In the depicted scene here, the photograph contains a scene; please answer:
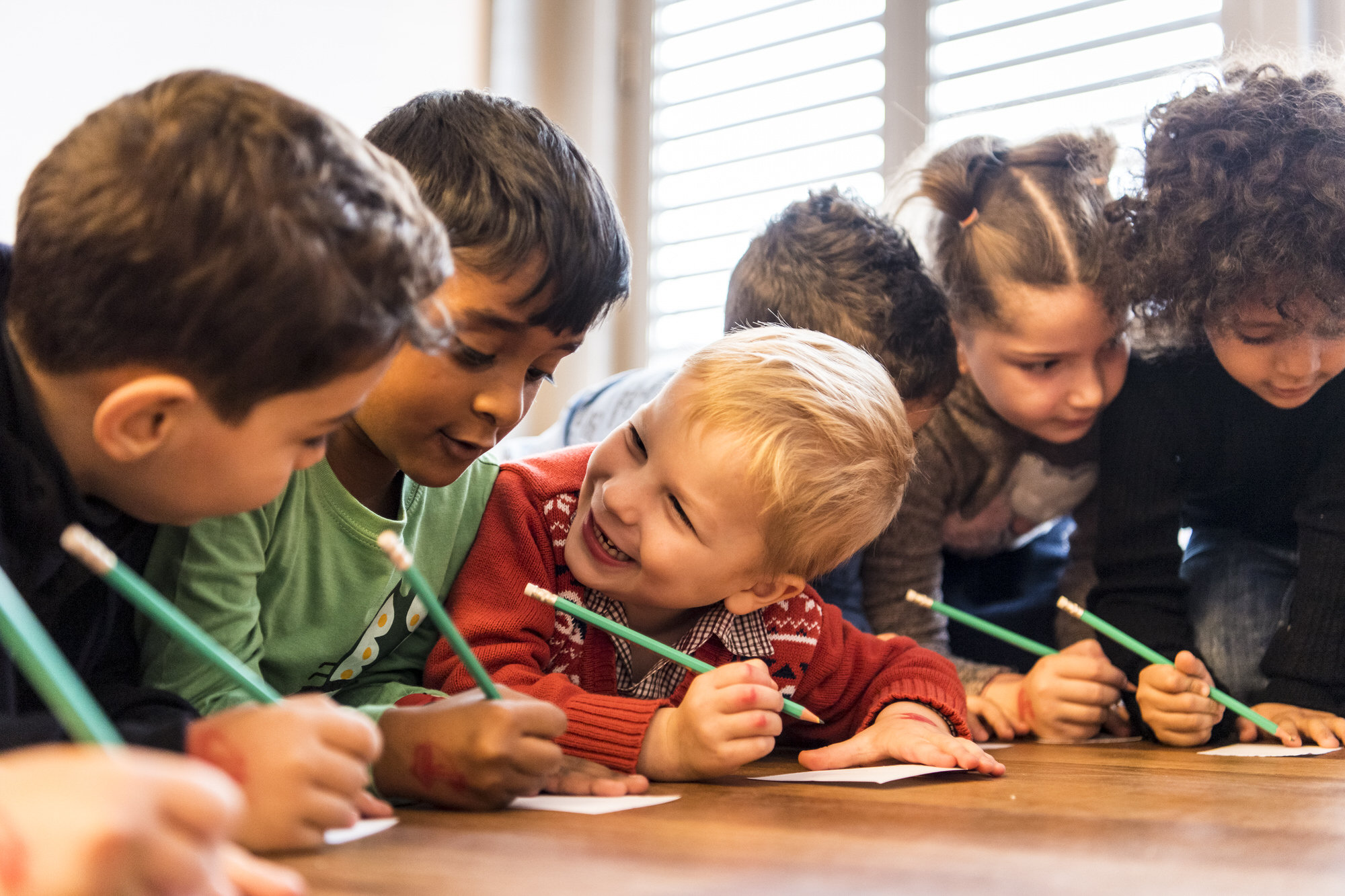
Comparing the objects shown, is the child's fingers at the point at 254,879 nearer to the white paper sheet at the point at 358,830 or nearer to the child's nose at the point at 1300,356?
the white paper sheet at the point at 358,830

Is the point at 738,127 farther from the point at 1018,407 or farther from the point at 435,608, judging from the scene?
the point at 435,608

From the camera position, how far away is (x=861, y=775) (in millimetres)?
904

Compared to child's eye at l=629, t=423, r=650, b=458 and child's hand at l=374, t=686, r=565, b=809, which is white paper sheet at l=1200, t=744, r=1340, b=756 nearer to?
child's eye at l=629, t=423, r=650, b=458

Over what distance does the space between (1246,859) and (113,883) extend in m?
0.55

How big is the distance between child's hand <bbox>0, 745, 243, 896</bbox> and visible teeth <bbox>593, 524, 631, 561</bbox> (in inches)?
24.7

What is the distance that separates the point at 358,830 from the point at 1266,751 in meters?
0.93

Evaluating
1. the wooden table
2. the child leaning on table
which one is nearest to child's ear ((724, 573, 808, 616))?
the child leaning on table

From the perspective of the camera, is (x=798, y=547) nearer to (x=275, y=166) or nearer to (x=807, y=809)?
(x=807, y=809)

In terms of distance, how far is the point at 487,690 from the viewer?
30.0 inches

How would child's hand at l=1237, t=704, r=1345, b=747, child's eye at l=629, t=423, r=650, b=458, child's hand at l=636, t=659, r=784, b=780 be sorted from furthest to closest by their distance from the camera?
child's hand at l=1237, t=704, r=1345, b=747 < child's eye at l=629, t=423, r=650, b=458 < child's hand at l=636, t=659, r=784, b=780

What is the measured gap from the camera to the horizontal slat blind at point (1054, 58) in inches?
76.5

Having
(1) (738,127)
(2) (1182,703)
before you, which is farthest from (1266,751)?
(1) (738,127)

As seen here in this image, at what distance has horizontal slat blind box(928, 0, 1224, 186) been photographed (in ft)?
6.38

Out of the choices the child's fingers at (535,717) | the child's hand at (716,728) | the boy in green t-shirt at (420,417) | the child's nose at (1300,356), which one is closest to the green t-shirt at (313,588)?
the boy in green t-shirt at (420,417)
